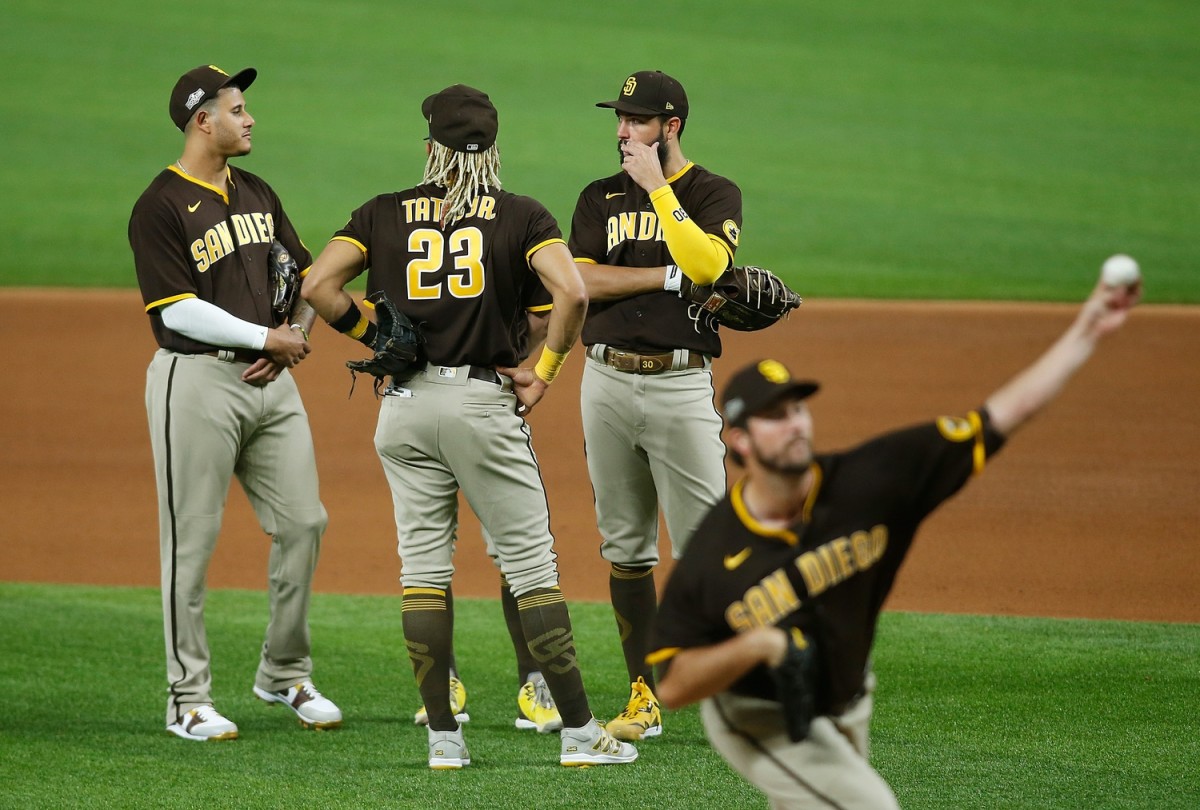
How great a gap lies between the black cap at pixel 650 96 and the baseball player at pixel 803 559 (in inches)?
89.4

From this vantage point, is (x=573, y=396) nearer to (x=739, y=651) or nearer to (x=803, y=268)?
(x=803, y=268)

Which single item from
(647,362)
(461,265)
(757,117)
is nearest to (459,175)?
(461,265)

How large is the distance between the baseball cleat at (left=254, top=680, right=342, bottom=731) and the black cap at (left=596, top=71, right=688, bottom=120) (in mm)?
2530

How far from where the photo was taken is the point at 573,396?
12.3 metres

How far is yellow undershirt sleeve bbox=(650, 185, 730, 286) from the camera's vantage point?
5.31 metres

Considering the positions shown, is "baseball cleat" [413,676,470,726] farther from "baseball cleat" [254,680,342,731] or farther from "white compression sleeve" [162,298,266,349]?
"white compression sleeve" [162,298,266,349]

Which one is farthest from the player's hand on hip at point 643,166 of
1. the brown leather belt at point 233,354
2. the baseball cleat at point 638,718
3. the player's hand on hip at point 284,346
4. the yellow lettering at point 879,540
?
the yellow lettering at point 879,540

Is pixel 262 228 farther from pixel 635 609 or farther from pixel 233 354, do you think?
pixel 635 609

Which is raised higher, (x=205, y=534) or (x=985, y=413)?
(x=985, y=413)

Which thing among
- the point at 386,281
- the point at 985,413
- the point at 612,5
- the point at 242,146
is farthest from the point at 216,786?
the point at 612,5

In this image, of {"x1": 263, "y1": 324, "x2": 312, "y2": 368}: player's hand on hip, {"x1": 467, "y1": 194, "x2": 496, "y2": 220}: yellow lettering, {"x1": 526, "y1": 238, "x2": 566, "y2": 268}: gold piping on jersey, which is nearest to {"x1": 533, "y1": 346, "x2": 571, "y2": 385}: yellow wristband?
{"x1": 526, "y1": 238, "x2": 566, "y2": 268}: gold piping on jersey

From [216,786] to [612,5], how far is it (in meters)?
23.4

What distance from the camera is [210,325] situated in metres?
5.58

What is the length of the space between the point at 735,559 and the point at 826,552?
205mm
